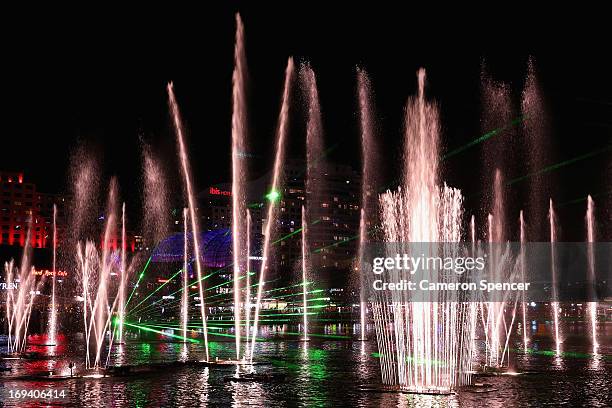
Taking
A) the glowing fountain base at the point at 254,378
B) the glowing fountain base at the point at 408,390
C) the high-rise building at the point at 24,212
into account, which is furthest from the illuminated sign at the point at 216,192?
the glowing fountain base at the point at 408,390

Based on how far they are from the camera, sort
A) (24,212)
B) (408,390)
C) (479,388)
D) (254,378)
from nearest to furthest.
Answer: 1. (408,390)
2. (479,388)
3. (254,378)
4. (24,212)

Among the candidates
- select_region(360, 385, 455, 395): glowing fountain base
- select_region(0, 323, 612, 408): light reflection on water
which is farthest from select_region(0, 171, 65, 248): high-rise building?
select_region(360, 385, 455, 395): glowing fountain base

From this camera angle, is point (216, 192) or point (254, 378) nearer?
point (254, 378)

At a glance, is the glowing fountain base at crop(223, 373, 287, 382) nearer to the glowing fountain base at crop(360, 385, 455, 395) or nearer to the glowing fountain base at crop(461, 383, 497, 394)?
the glowing fountain base at crop(360, 385, 455, 395)

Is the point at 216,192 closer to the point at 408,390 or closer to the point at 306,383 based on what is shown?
the point at 306,383

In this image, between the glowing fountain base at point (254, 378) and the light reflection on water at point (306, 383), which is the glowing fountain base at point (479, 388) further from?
the glowing fountain base at point (254, 378)

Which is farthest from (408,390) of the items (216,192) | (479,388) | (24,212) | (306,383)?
(216,192)

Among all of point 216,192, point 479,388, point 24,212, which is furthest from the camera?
point 216,192

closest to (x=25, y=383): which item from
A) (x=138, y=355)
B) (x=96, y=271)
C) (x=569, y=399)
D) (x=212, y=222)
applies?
(x=138, y=355)

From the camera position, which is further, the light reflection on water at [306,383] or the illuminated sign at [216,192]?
the illuminated sign at [216,192]

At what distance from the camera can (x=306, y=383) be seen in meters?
21.6

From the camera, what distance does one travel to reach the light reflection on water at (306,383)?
1802cm

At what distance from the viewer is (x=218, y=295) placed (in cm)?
11181

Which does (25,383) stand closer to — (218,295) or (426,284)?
(426,284)
